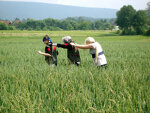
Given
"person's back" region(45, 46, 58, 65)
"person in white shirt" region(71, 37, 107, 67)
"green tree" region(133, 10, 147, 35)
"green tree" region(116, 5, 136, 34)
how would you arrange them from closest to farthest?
"person in white shirt" region(71, 37, 107, 67) < "person's back" region(45, 46, 58, 65) < "green tree" region(133, 10, 147, 35) < "green tree" region(116, 5, 136, 34)

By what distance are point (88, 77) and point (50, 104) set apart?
1.39 meters

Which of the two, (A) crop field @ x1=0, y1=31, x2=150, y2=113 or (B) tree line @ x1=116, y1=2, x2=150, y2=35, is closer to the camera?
(A) crop field @ x1=0, y1=31, x2=150, y2=113

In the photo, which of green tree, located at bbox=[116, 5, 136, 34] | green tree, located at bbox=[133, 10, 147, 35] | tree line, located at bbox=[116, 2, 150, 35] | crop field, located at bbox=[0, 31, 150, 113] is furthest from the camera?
green tree, located at bbox=[116, 5, 136, 34]

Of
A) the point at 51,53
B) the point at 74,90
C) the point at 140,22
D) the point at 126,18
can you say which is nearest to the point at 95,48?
the point at 51,53

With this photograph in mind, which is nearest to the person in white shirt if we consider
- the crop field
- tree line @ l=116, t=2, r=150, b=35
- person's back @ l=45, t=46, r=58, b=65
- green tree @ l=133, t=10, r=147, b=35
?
the crop field

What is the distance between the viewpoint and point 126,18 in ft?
244

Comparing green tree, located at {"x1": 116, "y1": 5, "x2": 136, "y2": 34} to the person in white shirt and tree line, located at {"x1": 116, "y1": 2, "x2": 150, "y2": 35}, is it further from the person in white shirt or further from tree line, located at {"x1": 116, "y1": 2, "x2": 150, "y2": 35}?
the person in white shirt

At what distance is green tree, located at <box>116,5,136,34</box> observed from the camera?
73125 millimetres

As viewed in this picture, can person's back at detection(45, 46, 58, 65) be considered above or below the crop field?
above

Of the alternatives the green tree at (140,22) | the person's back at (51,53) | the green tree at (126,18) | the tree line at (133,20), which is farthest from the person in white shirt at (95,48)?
the green tree at (126,18)

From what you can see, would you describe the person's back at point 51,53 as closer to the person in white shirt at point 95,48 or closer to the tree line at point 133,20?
the person in white shirt at point 95,48

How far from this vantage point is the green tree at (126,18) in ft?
240

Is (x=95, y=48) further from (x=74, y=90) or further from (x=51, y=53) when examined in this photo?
(x=74, y=90)

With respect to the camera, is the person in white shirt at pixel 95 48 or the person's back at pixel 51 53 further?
the person's back at pixel 51 53
